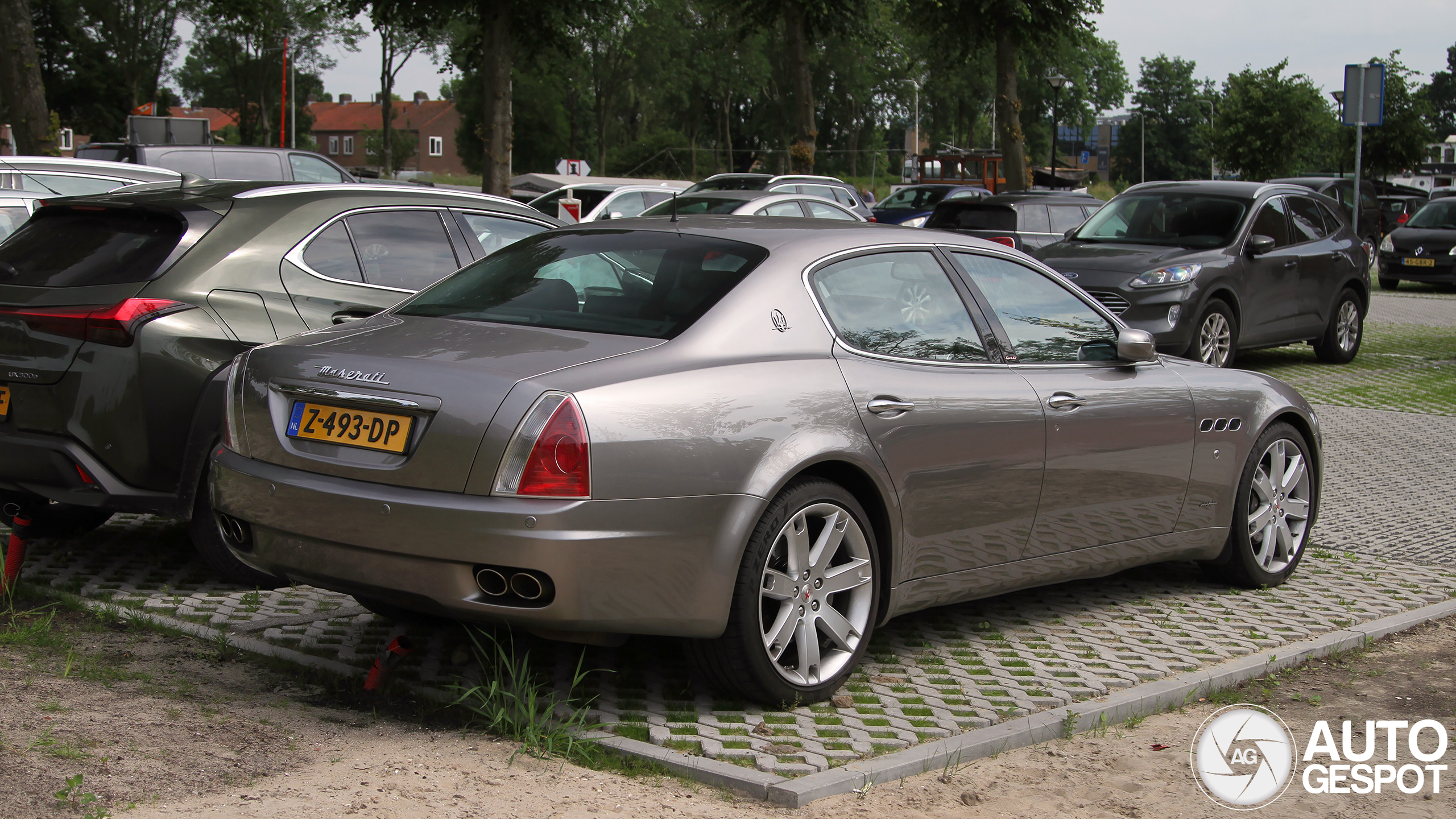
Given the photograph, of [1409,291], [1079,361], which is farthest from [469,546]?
[1409,291]

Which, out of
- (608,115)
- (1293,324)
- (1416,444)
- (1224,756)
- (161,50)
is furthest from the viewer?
(608,115)

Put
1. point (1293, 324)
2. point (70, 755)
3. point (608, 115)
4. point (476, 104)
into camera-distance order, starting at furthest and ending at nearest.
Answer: point (476, 104)
point (608, 115)
point (1293, 324)
point (70, 755)

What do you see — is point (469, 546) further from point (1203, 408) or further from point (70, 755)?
point (1203, 408)

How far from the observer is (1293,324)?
564 inches

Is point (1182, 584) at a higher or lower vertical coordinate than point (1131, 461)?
lower

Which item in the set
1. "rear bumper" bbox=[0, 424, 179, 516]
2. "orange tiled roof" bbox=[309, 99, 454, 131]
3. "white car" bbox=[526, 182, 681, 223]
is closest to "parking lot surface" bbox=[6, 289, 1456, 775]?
"rear bumper" bbox=[0, 424, 179, 516]

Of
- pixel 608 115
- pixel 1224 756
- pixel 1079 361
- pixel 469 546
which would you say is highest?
pixel 608 115

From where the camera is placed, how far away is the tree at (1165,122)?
13212 cm

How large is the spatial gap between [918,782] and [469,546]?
138 centimetres

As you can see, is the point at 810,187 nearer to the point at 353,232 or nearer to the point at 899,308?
the point at 353,232

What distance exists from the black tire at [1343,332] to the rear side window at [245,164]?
42.2 ft

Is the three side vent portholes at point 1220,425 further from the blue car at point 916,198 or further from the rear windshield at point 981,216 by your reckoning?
the blue car at point 916,198

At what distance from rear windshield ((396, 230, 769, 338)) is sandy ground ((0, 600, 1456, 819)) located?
4.31ft

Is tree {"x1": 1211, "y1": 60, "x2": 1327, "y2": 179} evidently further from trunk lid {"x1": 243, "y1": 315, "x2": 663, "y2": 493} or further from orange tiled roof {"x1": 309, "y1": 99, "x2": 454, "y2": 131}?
orange tiled roof {"x1": 309, "y1": 99, "x2": 454, "y2": 131}
